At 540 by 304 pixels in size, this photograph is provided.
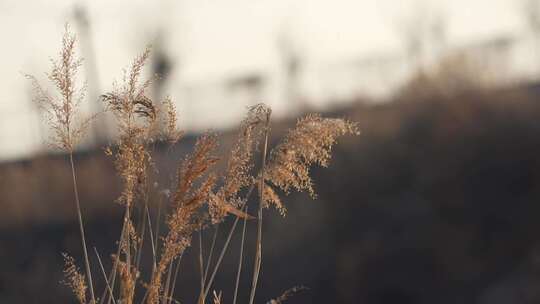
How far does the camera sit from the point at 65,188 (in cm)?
2106

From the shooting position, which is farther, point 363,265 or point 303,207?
point 303,207

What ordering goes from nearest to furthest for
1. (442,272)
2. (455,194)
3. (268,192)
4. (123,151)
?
(123,151) < (268,192) < (442,272) < (455,194)

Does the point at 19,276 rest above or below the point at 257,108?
below

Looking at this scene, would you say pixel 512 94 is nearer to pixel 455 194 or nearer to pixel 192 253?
pixel 455 194

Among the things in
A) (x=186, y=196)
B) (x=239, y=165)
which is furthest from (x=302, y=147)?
(x=186, y=196)

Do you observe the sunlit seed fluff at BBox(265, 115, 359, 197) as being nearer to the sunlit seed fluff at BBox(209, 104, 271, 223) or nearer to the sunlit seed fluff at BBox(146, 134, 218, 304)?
the sunlit seed fluff at BBox(209, 104, 271, 223)

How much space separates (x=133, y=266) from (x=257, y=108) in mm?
604

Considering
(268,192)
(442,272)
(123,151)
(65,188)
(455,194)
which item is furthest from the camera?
(65,188)

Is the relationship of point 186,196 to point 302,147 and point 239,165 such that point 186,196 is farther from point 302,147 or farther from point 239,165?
point 302,147

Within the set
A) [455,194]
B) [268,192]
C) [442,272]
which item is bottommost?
[442,272]

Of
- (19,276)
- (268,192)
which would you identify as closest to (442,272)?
(19,276)

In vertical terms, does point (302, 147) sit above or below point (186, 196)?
above

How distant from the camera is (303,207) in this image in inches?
691

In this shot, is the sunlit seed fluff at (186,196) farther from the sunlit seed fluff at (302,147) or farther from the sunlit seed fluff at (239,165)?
the sunlit seed fluff at (302,147)
